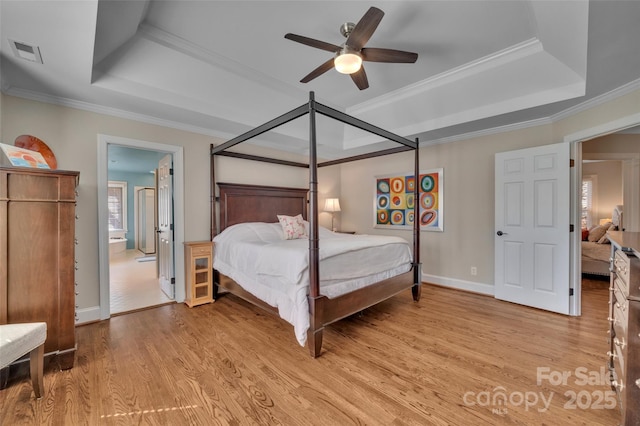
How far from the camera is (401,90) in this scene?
140 inches

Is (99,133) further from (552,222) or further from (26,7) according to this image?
(552,222)

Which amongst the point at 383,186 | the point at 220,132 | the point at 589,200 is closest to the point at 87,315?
the point at 220,132

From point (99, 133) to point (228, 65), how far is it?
1646mm

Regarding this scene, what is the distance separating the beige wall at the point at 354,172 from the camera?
2.73 m

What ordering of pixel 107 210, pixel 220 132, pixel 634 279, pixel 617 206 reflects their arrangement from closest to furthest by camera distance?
pixel 634 279 < pixel 107 210 < pixel 220 132 < pixel 617 206

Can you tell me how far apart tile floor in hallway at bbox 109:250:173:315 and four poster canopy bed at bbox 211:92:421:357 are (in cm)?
92

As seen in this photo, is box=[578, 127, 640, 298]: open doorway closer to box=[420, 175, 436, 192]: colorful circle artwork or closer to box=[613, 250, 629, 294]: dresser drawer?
box=[420, 175, 436, 192]: colorful circle artwork

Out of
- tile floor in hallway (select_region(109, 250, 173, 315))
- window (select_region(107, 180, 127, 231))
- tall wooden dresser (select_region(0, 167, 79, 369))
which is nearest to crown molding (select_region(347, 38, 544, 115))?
tall wooden dresser (select_region(0, 167, 79, 369))

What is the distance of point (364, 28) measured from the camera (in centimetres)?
183

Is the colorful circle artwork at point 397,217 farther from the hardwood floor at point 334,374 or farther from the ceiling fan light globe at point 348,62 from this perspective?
the ceiling fan light globe at point 348,62

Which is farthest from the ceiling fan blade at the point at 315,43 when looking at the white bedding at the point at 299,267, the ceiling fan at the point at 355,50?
the white bedding at the point at 299,267

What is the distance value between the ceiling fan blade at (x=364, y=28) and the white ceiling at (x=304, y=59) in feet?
1.27

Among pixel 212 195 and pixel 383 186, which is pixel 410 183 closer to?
pixel 383 186

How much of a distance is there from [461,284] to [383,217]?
171cm
